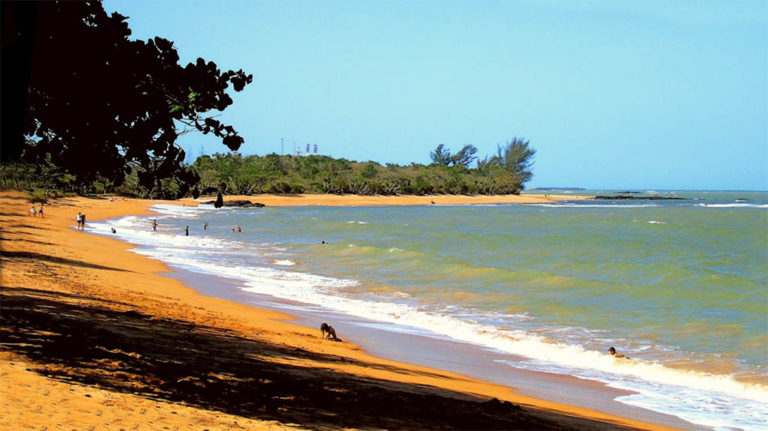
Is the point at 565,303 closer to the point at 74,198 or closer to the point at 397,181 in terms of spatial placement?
the point at 74,198

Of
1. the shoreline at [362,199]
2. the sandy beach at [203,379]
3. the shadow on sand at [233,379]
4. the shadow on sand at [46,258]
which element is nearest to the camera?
the sandy beach at [203,379]

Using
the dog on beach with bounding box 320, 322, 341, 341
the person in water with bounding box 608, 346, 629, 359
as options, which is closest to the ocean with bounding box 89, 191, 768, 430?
the person in water with bounding box 608, 346, 629, 359

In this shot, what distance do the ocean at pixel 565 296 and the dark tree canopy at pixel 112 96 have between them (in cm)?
681

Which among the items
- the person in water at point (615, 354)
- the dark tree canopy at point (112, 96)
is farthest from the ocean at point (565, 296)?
the dark tree canopy at point (112, 96)

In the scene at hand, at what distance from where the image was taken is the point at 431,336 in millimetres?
13805

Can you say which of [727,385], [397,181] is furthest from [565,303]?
[397,181]

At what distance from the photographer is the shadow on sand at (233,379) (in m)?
6.71

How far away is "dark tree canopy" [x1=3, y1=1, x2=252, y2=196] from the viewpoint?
6641 mm

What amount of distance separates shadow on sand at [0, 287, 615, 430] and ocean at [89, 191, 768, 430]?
10.8ft

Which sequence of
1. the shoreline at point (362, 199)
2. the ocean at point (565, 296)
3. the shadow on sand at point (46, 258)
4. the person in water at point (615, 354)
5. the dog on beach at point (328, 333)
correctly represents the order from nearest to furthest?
the ocean at point (565, 296) → the person in water at point (615, 354) → the dog on beach at point (328, 333) → the shadow on sand at point (46, 258) → the shoreline at point (362, 199)

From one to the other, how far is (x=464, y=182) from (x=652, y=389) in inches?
4995

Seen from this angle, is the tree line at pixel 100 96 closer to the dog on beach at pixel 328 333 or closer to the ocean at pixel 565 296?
the dog on beach at pixel 328 333

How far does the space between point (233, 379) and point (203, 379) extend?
1.13 ft

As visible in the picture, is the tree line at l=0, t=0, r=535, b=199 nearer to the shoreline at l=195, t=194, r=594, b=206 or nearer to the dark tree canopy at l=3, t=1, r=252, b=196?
the dark tree canopy at l=3, t=1, r=252, b=196
